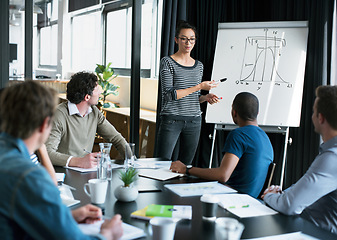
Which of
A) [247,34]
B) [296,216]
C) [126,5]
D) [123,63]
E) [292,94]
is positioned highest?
[126,5]

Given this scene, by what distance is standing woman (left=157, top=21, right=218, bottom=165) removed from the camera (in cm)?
326

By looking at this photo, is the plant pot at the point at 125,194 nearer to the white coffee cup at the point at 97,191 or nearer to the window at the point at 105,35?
the white coffee cup at the point at 97,191

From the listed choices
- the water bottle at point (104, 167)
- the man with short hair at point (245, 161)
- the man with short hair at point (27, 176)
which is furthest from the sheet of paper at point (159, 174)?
the man with short hair at point (27, 176)

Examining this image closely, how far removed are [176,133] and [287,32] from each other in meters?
1.44

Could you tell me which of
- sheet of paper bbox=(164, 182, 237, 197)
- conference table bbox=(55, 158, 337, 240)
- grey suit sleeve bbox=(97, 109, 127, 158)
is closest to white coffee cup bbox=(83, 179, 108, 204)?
conference table bbox=(55, 158, 337, 240)

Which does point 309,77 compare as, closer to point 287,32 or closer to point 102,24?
point 287,32

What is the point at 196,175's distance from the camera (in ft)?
6.81

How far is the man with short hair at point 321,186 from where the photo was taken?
1.54 meters

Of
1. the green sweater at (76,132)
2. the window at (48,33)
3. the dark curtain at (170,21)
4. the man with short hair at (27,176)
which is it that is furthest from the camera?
the dark curtain at (170,21)

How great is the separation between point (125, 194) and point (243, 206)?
0.47 m

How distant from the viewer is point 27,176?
885 mm

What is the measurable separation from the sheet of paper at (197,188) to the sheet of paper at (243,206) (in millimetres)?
89

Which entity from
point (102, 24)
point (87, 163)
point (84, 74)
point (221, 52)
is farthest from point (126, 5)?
point (87, 163)

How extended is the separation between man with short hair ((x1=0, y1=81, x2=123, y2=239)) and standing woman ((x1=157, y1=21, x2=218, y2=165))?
2261 mm
